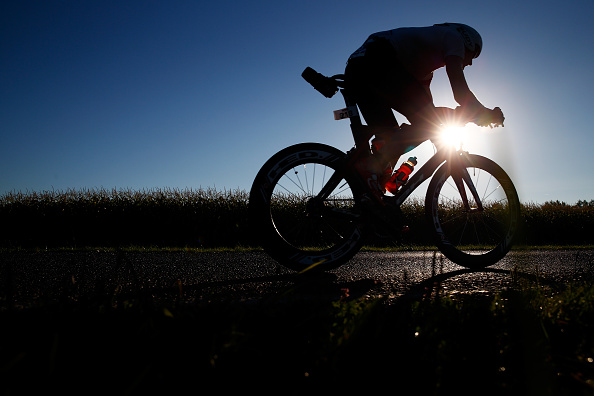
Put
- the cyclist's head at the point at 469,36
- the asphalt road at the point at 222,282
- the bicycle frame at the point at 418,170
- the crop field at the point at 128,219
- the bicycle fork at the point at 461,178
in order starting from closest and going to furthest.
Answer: the asphalt road at the point at 222,282 → the bicycle frame at the point at 418,170 → the cyclist's head at the point at 469,36 → the bicycle fork at the point at 461,178 → the crop field at the point at 128,219

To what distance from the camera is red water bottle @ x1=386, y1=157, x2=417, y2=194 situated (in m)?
3.62

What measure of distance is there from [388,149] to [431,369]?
2430 millimetres

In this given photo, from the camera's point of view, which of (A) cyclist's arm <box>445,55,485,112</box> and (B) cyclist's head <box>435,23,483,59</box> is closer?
(A) cyclist's arm <box>445,55,485,112</box>

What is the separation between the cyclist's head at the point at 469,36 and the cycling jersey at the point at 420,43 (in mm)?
116

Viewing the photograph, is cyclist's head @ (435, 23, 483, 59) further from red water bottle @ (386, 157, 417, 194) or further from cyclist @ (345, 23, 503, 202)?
red water bottle @ (386, 157, 417, 194)

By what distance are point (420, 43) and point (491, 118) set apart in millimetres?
1047

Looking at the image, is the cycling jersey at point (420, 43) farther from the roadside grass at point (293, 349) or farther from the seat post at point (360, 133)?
the roadside grass at point (293, 349)

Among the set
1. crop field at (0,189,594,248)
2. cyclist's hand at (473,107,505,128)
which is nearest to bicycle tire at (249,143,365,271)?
cyclist's hand at (473,107,505,128)

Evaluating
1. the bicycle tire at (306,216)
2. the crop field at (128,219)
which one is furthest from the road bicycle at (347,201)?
the crop field at (128,219)

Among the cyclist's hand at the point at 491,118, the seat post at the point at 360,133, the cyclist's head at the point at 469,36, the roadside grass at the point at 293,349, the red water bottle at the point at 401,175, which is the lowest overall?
the roadside grass at the point at 293,349

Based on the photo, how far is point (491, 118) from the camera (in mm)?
3816

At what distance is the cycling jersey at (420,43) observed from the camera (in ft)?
11.6

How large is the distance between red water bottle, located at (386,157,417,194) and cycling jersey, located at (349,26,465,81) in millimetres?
897

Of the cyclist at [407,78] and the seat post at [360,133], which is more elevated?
the cyclist at [407,78]
